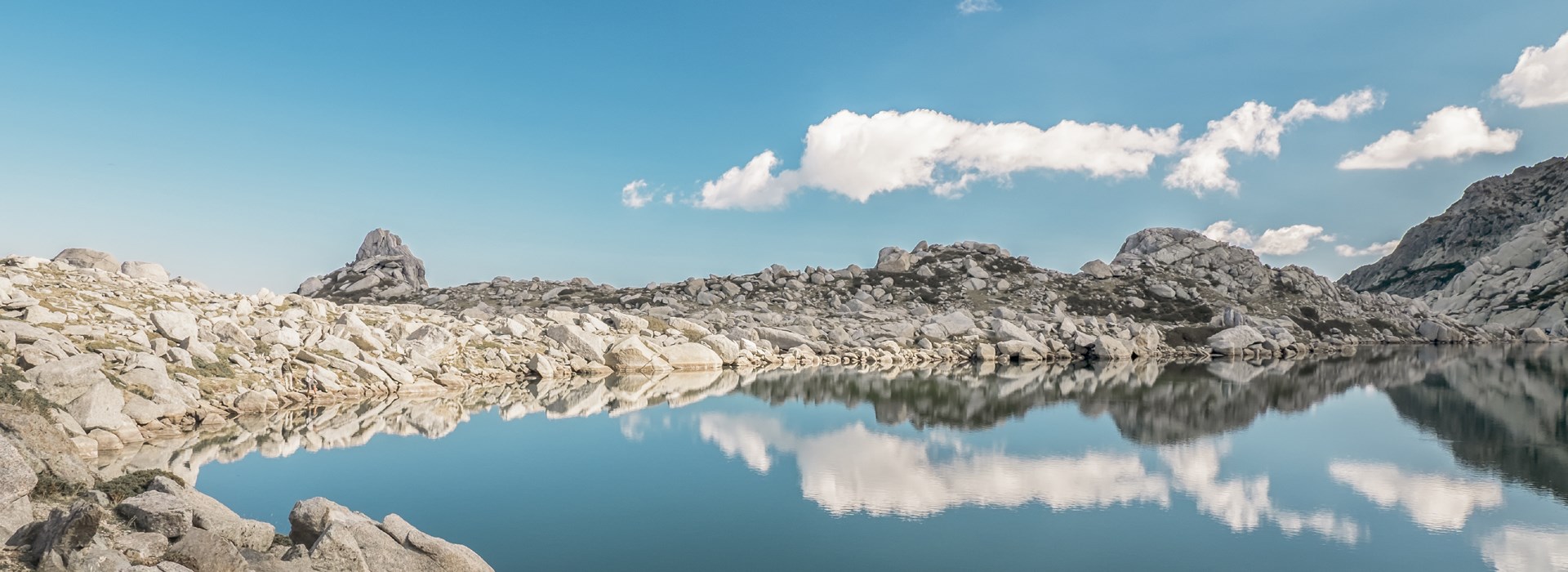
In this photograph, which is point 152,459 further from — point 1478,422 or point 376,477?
point 1478,422

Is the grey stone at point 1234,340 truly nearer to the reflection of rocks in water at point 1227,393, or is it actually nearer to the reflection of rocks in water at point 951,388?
the reflection of rocks in water at point 1227,393

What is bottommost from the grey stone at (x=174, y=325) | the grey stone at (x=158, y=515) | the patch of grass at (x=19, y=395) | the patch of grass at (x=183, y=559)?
the patch of grass at (x=183, y=559)

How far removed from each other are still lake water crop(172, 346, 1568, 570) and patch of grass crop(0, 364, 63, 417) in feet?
11.2

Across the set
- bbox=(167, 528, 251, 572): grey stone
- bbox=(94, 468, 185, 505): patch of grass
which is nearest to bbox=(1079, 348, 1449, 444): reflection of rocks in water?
bbox=(167, 528, 251, 572): grey stone

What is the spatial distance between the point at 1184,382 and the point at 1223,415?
14430 millimetres

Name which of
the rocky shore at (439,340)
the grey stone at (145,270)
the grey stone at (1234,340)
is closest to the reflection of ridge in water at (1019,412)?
the rocky shore at (439,340)

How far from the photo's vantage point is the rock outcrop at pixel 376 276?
9406cm

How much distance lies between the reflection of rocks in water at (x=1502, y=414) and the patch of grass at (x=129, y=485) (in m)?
29.9

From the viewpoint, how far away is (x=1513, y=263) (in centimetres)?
15312

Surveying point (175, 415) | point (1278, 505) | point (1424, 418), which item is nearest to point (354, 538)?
point (175, 415)

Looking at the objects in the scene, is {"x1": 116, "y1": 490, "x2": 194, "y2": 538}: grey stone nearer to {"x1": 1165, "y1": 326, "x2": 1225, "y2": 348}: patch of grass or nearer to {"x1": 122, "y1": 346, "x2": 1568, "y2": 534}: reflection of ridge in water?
{"x1": 122, "y1": 346, "x2": 1568, "y2": 534}: reflection of ridge in water

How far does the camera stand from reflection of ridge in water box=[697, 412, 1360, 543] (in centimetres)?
1845

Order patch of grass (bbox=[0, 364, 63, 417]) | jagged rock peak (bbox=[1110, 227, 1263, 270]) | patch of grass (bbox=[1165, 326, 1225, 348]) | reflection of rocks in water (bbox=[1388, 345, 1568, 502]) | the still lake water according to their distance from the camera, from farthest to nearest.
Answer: jagged rock peak (bbox=[1110, 227, 1263, 270])
patch of grass (bbox=[1165, 326, 1225, 348])
reflection of rocks in water (bbox=[1388, 345, 1568, 502])
patch of grass (bbox=[0, 364, 63, 417])
the still lake water

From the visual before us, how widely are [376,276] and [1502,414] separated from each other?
10146 centimetres
